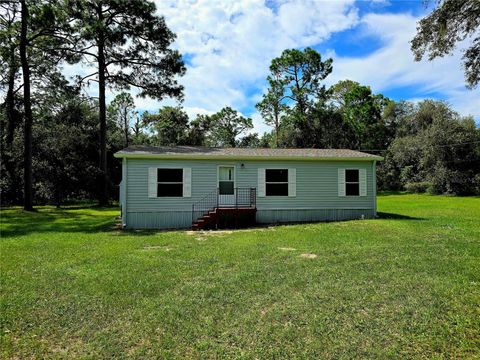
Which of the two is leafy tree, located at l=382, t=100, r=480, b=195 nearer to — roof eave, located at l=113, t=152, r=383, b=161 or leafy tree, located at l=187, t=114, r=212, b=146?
roof eave, located at l=113, t=152, r=383, b=161

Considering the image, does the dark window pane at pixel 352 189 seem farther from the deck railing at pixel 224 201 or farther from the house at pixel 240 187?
the deck railing at pixel 224 201

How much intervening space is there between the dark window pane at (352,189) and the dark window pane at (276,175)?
260 centimetres

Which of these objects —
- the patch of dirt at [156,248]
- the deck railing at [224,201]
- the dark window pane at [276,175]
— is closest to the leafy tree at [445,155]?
the dark window pane at [276,175]

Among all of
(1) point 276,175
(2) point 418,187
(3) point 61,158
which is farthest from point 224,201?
(2) point 418,187

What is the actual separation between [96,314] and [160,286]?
1.11 metres

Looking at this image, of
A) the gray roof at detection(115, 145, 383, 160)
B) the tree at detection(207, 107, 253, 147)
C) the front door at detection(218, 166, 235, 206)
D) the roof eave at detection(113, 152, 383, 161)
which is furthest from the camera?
the tree at detection(207, 107, 253, 147)

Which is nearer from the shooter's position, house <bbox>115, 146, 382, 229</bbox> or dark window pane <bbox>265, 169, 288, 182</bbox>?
house <bbox>115, 146, 382, 229</bbox>

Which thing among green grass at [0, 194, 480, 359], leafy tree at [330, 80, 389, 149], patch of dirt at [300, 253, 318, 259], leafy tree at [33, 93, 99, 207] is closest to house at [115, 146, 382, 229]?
green grass at [0, 194, 480, 359]

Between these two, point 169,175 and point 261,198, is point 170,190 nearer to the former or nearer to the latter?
point 169,175

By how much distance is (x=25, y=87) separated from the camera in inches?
723

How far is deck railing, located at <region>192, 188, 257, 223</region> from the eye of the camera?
12211 mm

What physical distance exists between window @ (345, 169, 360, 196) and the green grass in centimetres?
543

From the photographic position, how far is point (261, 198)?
12.7 meters

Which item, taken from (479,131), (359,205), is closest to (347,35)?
(359,205)
